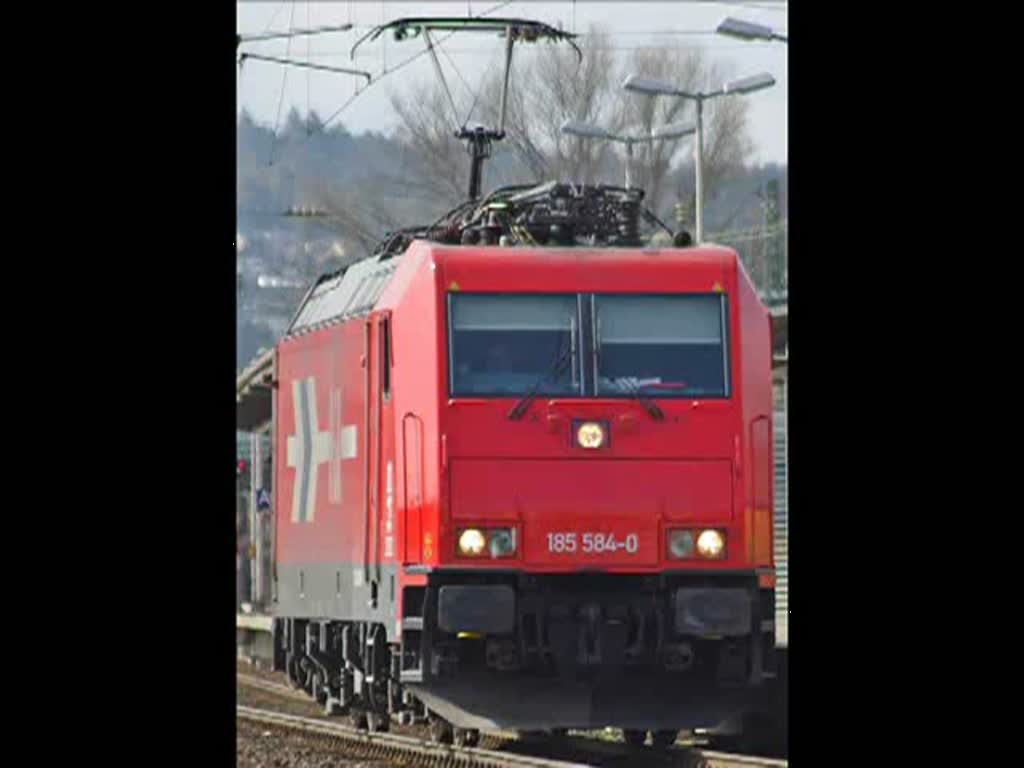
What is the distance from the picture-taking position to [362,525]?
15.6 meters

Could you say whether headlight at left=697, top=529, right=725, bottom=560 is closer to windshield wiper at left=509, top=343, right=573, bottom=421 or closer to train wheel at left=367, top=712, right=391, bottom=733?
windshield wiper at left=509, top=343, right=573, bottom=421

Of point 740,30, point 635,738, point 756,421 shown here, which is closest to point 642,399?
point 756,421

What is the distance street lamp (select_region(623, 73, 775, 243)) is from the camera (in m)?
28.4

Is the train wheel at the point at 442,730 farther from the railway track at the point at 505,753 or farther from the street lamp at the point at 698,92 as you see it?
the street lamp at the point at 698,92

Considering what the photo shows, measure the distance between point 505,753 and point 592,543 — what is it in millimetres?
1964

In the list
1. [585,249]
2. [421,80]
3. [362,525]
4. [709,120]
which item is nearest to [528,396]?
[585,249]

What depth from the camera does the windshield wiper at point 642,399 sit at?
1395 cm

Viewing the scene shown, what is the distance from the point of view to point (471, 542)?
13781 millimetres

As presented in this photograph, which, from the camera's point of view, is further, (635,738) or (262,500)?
(262,500)

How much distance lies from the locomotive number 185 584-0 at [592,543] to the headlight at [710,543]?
38 cm

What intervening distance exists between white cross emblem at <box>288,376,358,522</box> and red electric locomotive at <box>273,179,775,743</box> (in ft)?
5.79

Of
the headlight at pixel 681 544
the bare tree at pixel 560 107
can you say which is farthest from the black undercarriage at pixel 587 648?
the bare tree at pixel 560 107

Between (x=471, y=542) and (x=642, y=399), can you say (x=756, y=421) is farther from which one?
(x=471, y=542)
